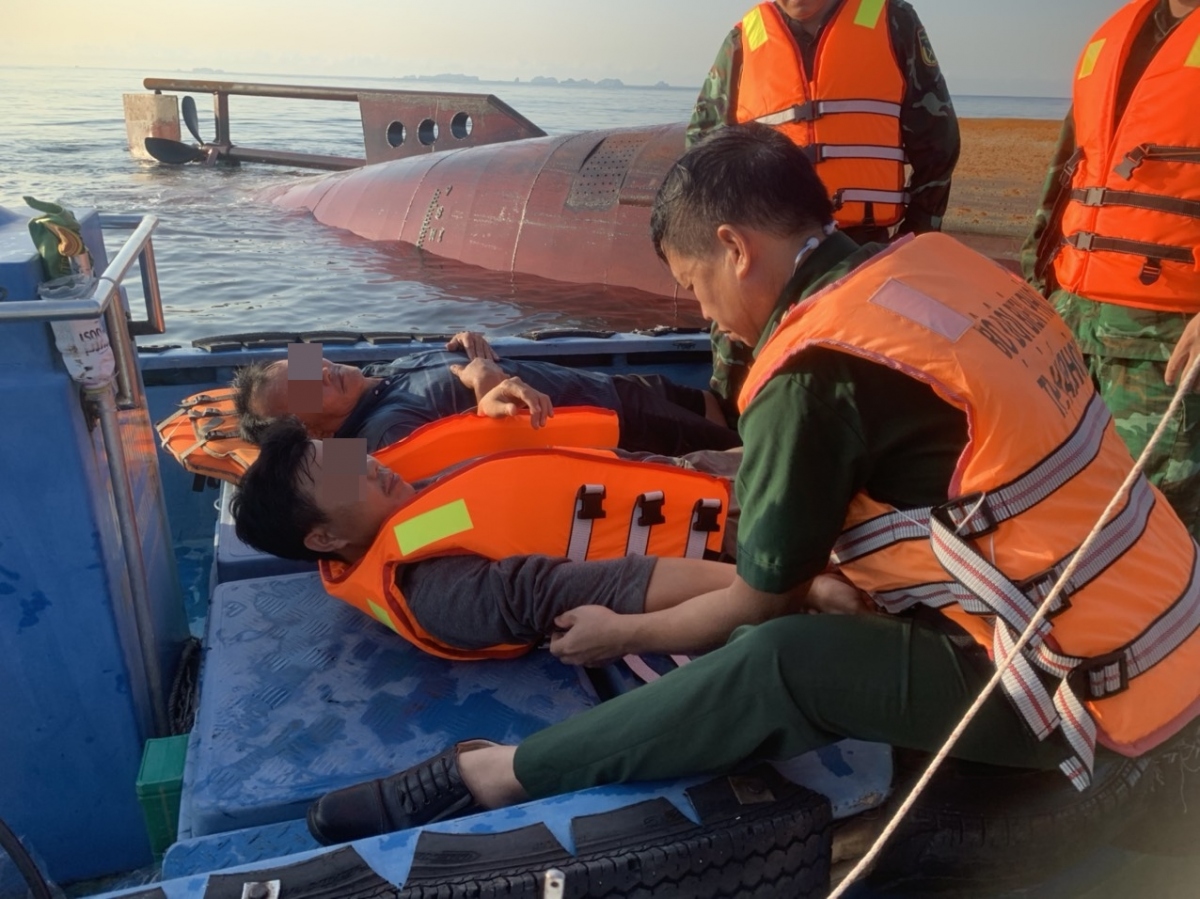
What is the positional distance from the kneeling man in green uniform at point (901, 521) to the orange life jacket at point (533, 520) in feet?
2.43

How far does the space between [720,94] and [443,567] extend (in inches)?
107

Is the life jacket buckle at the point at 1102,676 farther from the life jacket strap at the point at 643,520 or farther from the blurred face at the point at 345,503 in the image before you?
the blurred face at the point at 345,503

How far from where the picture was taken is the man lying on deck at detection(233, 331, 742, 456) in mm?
3328

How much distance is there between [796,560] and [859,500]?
6.7 inches

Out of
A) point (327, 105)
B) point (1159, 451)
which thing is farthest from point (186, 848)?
point (327, 105)

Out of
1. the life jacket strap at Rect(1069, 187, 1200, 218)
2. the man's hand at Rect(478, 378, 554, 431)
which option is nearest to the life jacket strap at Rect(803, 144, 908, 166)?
the life jacket strap at Rect(1069, 187, 1200, 218)

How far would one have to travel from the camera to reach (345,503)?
2506mm

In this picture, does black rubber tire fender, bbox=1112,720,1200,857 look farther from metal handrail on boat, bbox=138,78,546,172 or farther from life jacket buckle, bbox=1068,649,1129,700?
metal handrail on boat, bbox=138,78,546,172

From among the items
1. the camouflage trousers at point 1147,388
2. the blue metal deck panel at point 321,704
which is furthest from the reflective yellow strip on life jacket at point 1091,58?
the blue metal deck panel at point 321,704

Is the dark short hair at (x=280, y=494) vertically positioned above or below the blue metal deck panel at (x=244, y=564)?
above

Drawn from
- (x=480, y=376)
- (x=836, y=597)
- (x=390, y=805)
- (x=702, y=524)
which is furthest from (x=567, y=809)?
(x=480, y=376)

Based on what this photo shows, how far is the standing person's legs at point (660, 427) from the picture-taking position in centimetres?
367

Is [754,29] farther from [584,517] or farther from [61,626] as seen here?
[61,626]

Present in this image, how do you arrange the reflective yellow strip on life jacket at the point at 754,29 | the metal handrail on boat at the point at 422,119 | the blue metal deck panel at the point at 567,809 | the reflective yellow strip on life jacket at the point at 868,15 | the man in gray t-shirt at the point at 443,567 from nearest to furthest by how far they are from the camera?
the blue metal deck panel at the point at 567,809, the man in gray t-shirt at the point at 443,567, the reflective yellow strip on life jacket at the point at 868,15, the reflective yellow strip on life jacket at the point at 754,29, the metal handrail on boat at the point at 422,119
